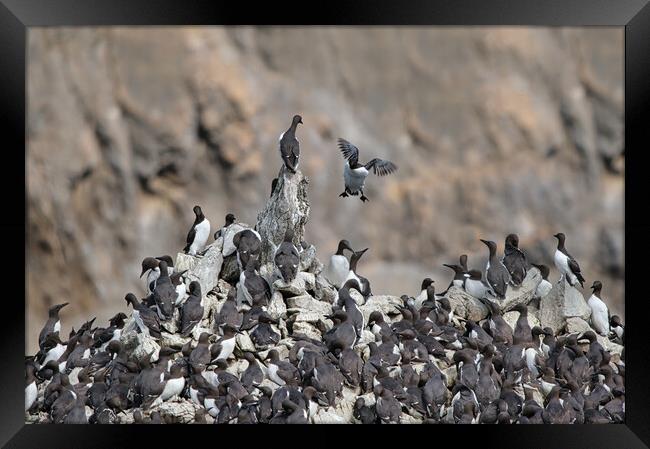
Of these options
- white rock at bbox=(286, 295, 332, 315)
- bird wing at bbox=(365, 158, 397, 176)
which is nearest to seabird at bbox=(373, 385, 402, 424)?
white rock at bbox=(286, 295, 332, 315)

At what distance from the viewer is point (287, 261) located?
10.9 m

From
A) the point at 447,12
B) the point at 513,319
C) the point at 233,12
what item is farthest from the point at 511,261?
the point at 233,12

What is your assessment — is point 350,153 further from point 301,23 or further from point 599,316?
point 301,23

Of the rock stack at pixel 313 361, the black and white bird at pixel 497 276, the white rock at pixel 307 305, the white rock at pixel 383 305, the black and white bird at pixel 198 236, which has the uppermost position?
the black and white bird at pixel 198 236

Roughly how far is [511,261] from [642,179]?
3612 millimetres

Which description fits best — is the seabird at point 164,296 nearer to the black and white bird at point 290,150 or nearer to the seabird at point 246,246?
the seabird at point 246,246

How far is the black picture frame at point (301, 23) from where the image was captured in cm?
855

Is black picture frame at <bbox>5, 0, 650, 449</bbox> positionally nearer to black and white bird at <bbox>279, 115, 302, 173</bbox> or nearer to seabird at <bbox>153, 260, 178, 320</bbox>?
seabird at <bbox>153, 260, 178, 320</bbox>

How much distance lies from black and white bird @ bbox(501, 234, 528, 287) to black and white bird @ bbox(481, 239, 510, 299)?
0.09 metres

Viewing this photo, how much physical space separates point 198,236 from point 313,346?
2.87 metres

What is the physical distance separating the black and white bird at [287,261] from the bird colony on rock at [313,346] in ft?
0.05

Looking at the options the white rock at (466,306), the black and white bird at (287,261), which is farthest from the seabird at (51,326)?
the white rock at (466,306)

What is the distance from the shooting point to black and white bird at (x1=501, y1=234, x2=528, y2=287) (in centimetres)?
1219

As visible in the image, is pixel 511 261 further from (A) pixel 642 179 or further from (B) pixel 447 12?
(B) pixel 447 12
